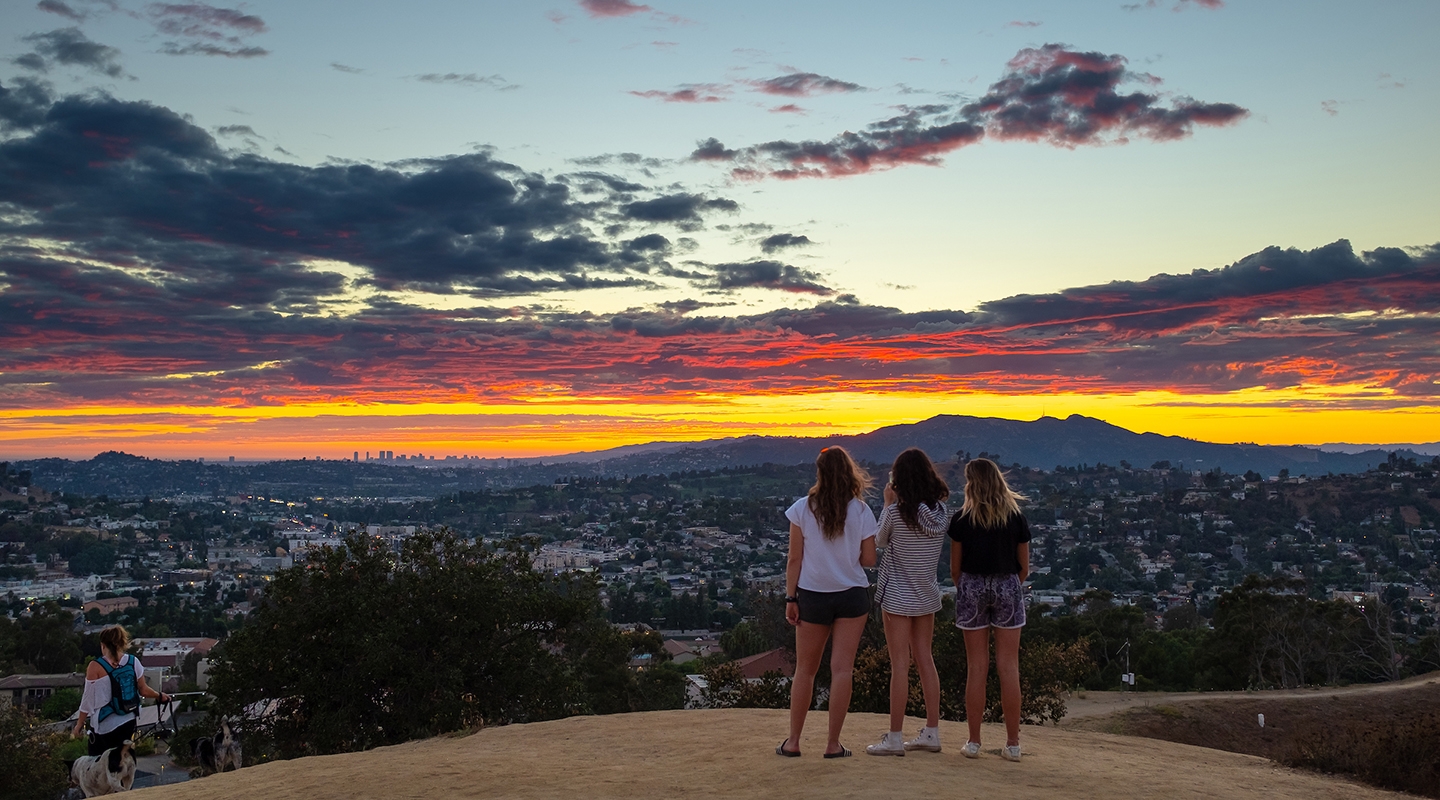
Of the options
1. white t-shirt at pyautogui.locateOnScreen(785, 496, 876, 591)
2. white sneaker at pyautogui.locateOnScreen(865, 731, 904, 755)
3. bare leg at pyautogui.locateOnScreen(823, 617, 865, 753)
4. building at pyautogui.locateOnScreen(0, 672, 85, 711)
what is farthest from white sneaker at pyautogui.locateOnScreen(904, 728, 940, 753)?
building at pyautogui.locateOnScreen(0, 672, 85, 711)

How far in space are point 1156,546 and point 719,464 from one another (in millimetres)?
112439

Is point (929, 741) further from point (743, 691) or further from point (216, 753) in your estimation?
point (743, 691)

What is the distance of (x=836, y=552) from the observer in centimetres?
618

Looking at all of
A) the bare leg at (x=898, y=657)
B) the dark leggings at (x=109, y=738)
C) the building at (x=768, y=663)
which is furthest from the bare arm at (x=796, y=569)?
the building at (x=768, y=663)

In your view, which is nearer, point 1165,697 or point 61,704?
point 1165,697

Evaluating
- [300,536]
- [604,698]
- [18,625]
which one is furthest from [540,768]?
[300,536]

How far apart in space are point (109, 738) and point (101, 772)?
10.6 inches

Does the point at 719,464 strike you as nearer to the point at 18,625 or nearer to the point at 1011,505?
the point at 18,625

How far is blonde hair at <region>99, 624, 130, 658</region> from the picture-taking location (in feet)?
24.9

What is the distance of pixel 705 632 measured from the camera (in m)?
61.8

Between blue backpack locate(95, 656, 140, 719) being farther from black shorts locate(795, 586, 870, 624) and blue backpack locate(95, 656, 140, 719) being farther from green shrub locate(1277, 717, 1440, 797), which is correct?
green shrub locate(1277, 717, 1440, 797)

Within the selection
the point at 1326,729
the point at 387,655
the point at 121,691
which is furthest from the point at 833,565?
the point at 387,655

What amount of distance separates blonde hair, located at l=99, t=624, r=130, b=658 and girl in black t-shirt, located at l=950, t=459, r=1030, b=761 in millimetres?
6583

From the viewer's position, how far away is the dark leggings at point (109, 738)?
7.69 metres
